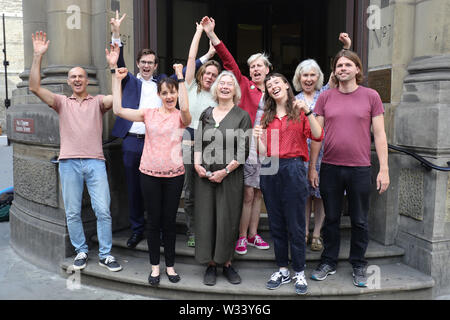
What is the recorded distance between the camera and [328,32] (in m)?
8.84

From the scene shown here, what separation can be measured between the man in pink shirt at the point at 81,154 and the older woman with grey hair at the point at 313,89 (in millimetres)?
1802

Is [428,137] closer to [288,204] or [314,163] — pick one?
[314,163]

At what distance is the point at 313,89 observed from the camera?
3.88m

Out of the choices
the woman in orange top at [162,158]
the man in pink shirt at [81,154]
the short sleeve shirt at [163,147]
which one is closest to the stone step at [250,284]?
the man in pink shirt at [81,154]

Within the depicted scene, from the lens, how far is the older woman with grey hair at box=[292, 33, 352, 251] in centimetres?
377

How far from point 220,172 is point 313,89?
4.04 ft

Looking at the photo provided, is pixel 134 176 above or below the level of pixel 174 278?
above

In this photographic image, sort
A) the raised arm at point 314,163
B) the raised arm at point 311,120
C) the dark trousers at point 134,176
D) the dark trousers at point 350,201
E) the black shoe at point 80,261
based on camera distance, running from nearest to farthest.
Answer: the raised arm at point 311,120 < the dark trousers at point 350,201 < the raised arm at point 314,163 < the black shoe at point 80,261 < the dark trousers at point 134,176

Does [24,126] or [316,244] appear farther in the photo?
[24,126]

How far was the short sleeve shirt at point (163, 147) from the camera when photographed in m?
3.45

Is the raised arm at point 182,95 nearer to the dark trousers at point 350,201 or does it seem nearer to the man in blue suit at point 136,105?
the man in blue suit at point 136,105

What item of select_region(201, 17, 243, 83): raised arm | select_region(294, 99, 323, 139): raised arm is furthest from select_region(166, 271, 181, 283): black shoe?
select_region(201, 17, 243, 83): raised arm

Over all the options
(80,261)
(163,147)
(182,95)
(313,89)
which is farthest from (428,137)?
(80,261)

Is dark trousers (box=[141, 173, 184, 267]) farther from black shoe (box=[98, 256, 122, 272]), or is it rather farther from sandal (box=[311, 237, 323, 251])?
sandal (box=[311, 237, 323, 251])
